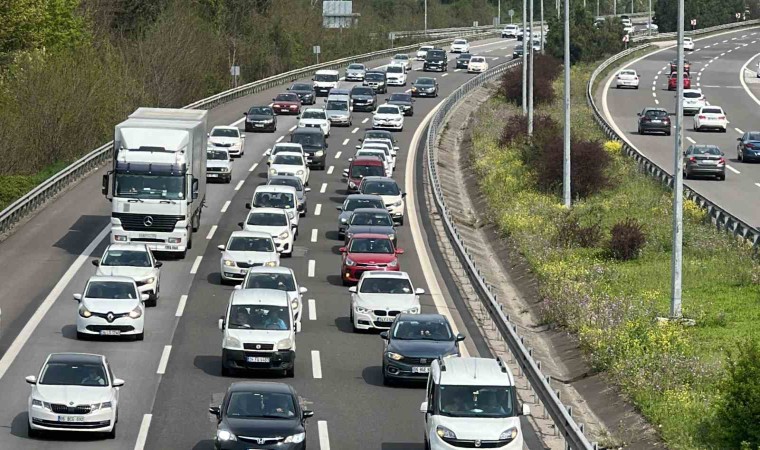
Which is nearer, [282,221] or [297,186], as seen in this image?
Answer: [282,221]

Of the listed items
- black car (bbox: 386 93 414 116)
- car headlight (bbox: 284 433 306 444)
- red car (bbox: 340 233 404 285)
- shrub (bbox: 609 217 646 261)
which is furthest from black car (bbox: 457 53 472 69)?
car headlight (bbox: 284 433 306 444)

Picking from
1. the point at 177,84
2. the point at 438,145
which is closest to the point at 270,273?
the point at 438,145

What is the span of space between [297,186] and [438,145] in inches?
891

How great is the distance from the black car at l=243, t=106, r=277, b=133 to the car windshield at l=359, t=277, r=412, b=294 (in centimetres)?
4048

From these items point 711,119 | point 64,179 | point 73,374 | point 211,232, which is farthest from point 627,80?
point 73,374

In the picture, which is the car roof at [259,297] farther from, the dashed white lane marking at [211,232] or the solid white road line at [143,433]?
the dashed white lane marking at [211,232]

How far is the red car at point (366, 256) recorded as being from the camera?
40.3m

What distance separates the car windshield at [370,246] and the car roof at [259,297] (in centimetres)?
936

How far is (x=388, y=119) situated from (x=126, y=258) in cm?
4030

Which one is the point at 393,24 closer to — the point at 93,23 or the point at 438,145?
the point at 93,23

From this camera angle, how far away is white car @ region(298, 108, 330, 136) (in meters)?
72.0

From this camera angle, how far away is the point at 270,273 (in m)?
35.5

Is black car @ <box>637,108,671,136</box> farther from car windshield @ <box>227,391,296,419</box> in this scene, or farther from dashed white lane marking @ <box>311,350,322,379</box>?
car windshield @ <box>227,391,296,419</box>

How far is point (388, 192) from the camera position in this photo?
50969 millimetres
